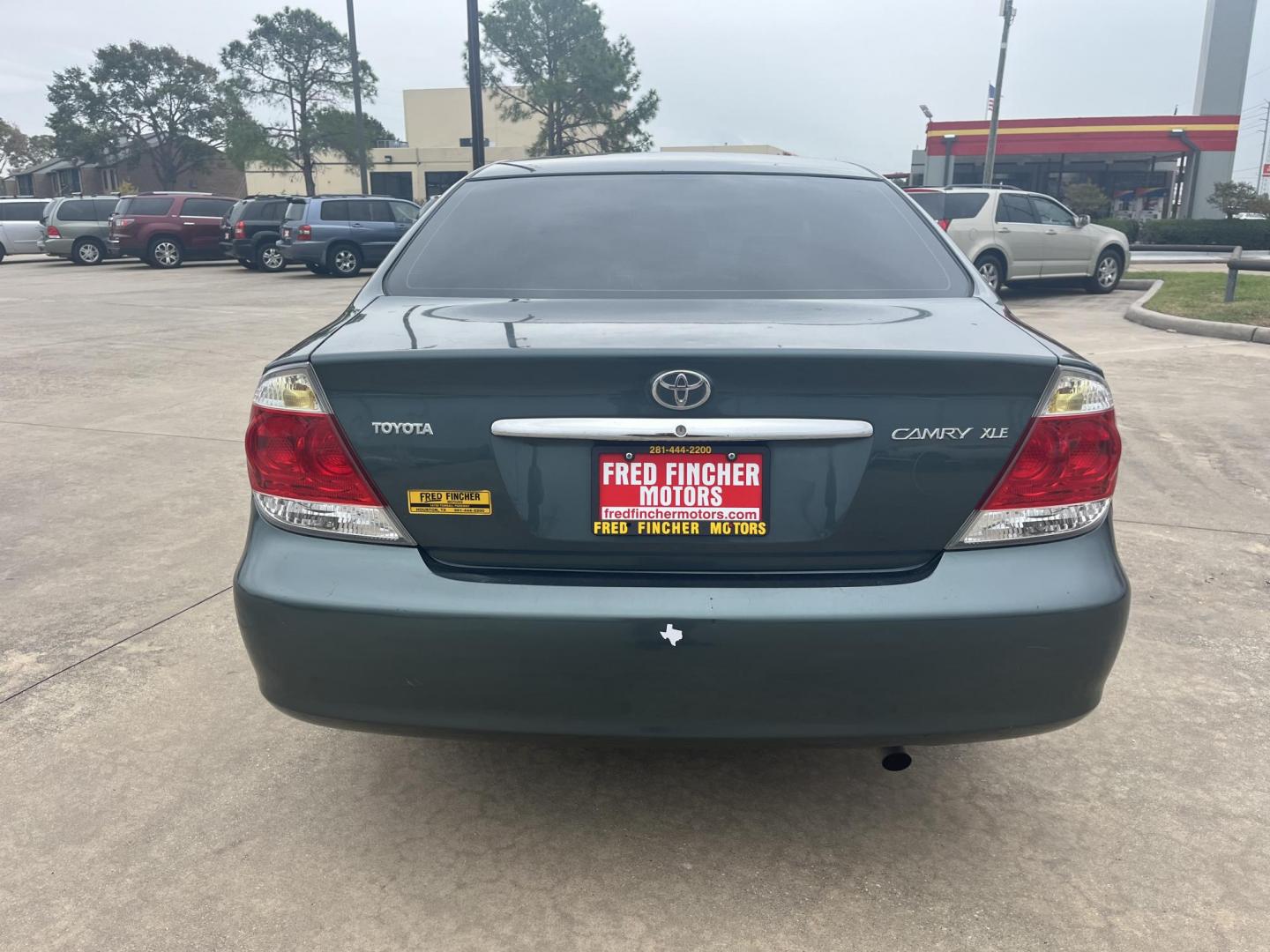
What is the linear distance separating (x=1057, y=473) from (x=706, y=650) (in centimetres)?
80

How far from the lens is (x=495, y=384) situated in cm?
202

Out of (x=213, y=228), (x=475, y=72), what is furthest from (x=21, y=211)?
(x=475, y=72)

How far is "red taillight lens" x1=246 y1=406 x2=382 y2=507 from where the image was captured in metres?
2.12

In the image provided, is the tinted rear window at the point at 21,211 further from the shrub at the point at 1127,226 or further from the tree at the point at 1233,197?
the tree at the point at 1233,197

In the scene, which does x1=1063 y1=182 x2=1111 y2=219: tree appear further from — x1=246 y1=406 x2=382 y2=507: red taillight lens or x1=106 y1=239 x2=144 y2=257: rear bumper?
x1=246 y1=406 x2=382 y2=507: red taillight lens

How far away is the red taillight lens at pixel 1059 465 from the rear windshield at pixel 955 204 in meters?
13.6

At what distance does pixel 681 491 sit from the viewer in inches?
79.9

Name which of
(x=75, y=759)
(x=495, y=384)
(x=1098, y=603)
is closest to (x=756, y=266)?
(x=495, y=384)

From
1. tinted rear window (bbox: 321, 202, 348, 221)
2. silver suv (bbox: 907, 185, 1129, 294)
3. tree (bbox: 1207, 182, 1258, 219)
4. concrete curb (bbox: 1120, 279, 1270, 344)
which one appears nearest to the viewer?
concrete curb (bbox: 1120, 279, 1270, 344)

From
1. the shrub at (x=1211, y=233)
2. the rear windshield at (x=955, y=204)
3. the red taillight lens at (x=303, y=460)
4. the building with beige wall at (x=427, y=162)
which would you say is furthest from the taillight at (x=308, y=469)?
the building with beige wall at (x=427, y=162)

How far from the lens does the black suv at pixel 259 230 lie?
23047mm

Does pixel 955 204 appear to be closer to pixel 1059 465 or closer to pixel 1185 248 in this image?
pixel 1059 465

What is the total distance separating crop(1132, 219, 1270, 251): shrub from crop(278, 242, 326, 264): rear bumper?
24.8 meters

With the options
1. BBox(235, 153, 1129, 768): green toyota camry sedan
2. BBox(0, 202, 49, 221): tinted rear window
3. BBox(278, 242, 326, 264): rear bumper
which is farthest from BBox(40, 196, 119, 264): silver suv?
BBox(235, 153, 1129, 768): green toyota camry sedan
